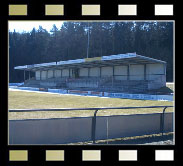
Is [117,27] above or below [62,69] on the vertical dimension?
above

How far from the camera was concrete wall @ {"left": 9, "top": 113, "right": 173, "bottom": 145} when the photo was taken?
5.84 metres

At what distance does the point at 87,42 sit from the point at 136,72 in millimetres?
37620

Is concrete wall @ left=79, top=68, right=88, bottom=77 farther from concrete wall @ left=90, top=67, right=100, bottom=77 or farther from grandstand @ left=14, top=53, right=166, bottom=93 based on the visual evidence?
concrete wall @ left=90, top=67, right=100, bottom=77

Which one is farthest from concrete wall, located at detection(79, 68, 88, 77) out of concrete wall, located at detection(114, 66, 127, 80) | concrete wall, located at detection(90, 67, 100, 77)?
concrete wall, located at detection(114, 66, 127, 80)

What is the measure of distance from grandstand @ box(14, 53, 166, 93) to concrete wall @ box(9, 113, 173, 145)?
24.0 m

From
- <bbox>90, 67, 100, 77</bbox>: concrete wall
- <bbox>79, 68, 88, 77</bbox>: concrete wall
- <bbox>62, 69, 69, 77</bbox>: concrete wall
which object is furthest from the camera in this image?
<bbox>62, 69, 69, 77</bbox>: concrete wall

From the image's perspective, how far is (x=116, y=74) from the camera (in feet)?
143

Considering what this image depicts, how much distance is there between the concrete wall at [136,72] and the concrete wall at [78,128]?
31794 mm

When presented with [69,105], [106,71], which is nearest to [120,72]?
[106,71]

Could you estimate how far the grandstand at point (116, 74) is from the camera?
1370 inches

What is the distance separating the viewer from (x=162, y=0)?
2.85m

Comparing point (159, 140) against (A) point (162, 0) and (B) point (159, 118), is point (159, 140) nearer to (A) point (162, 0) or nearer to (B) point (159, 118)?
(B) point (159, 118)
